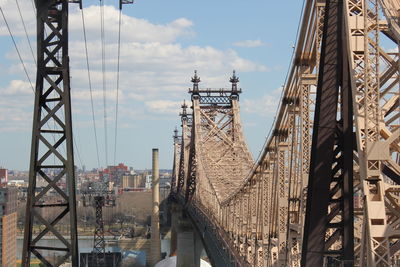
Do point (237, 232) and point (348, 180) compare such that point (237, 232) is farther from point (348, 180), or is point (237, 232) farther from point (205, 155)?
point (348, 180)

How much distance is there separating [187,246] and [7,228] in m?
28.7

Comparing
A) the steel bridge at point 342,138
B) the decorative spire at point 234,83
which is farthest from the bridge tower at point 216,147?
the steel bridge at point 342,138

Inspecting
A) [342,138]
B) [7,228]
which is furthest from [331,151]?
[7,228]

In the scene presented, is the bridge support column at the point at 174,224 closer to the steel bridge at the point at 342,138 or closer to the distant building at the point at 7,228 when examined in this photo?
the distant building at the point at 7,228

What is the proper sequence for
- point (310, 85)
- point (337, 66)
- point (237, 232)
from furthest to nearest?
1. point (237, 232)
2. point (310, 85)
3. point (337, 66)

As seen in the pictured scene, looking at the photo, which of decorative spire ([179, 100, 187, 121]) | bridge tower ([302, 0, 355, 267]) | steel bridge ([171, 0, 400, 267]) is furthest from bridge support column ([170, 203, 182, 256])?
bridge tower ([302, 0, 355, 267])

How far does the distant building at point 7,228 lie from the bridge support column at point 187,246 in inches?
942

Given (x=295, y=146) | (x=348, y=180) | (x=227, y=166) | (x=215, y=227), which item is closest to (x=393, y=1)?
(x=348, y=180)

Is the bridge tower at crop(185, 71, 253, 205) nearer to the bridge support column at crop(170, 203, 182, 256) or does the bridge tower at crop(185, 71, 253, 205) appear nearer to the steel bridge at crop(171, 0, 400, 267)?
the bridge support column at crop(170, 203, 182, 256)

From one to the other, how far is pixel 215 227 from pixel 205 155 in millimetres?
12461

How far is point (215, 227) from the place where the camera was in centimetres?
4522

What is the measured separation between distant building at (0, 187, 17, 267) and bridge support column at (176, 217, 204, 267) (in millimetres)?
23929

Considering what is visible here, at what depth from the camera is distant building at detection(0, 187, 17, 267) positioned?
3615 inches

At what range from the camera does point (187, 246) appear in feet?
243
